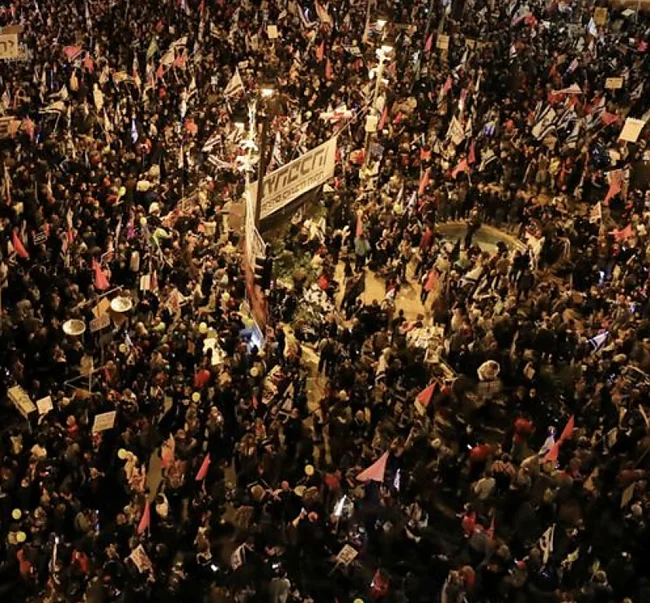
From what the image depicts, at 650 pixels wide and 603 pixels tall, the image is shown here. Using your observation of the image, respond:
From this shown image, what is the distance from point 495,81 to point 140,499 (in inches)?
829

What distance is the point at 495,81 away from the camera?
27.5 metres

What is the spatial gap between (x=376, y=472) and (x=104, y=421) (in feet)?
13.2

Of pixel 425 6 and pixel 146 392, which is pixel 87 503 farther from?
pixel 425 6

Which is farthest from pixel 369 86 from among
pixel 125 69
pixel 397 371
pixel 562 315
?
pixel 397 371

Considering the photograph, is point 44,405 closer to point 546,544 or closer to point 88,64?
point 546,544

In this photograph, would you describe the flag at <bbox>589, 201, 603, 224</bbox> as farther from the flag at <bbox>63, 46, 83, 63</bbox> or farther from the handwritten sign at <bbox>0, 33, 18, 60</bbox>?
the flag at <bbox>63, 46, 83, 63</bbox>

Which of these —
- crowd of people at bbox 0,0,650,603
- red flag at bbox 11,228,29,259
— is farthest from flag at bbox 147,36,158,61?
red flag at bbox 11,228,29,259

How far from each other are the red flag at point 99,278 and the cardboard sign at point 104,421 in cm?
389

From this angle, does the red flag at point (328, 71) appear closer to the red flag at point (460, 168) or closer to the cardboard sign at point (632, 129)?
the red flag at point (460, 168)

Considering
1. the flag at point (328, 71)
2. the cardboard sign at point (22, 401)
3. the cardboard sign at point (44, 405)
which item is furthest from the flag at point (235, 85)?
the cardboard sign at point (44, 405)

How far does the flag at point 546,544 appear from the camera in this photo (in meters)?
11.0

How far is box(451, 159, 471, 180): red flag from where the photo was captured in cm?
2077

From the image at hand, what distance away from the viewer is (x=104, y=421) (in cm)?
1176

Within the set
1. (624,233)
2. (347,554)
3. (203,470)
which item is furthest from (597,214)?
(203,470)
